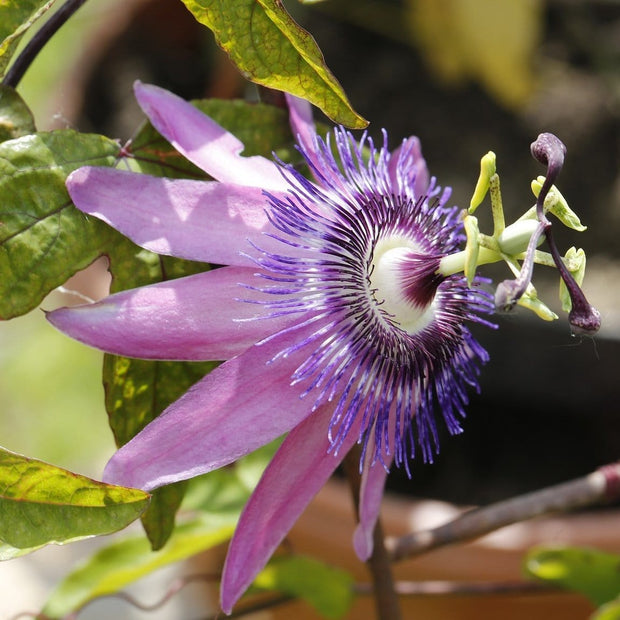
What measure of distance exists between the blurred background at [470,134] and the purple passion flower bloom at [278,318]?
87cm

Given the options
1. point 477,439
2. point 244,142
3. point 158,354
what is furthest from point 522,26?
point 158,354

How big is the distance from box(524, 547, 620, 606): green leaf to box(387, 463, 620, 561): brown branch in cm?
10

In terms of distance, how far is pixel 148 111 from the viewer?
0.65m

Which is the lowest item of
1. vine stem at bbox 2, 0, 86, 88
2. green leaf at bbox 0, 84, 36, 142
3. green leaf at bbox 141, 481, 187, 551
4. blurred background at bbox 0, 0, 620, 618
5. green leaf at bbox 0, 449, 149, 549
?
blurred background at bbox 0, 0, 620, 618

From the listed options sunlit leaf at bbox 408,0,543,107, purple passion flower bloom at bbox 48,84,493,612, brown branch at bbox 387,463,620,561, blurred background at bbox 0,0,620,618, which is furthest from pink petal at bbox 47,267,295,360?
sunlit leaf at bbox 408,0,543,107

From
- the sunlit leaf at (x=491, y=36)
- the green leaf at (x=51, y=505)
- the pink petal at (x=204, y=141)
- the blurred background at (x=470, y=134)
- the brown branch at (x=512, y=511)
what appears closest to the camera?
the green leaf at (x=51, y=505)

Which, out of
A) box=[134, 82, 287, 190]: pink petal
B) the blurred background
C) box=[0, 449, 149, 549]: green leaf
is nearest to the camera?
box=[0, 449, 149, 549]: green leaf

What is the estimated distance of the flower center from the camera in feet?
2.13

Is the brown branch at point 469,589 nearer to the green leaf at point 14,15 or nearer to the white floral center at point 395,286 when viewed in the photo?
the white floral center at point 395,286

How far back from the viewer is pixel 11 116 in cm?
63

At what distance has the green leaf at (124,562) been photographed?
0.96 m

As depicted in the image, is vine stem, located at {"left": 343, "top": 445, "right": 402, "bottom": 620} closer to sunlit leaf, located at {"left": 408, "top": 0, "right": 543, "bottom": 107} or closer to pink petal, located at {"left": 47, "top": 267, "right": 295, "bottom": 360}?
pink petal, located at {"left": 47, "top": 267, "right": 295, "bottom": 360}

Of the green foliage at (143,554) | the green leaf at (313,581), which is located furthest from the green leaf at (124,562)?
the green leaf at (313,581)

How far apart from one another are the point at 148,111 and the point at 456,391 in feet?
0.93
